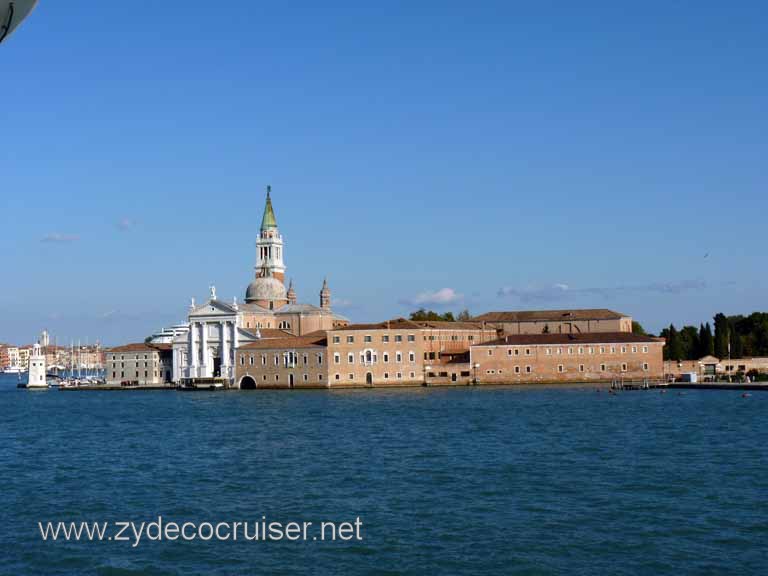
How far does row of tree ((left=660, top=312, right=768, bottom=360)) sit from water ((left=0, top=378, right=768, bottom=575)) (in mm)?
27004

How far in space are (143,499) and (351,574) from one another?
6447mm

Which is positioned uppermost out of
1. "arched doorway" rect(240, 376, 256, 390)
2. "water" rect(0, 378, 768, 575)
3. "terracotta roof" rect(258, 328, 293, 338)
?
"terracotta roof" rect(258, 328, 293, 338)

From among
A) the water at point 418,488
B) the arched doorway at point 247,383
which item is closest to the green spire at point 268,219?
the arched doorway at point 247,383

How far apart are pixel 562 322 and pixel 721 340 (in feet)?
32.0

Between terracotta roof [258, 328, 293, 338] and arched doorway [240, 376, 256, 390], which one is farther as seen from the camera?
terracotta roof [258, 328, 293, 338]

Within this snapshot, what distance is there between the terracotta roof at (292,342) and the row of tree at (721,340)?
22069 mm

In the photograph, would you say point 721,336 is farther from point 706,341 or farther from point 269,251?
point 269,251

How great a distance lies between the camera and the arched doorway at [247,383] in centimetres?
5938

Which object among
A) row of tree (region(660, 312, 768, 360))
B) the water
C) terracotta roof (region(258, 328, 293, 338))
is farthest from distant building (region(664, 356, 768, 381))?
terracotta roof (region(258, 328, 293, 338))

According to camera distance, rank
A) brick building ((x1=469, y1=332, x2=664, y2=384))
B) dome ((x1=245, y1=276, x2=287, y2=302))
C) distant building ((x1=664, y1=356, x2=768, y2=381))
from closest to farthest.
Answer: brick building ((x1=469, y1=332, x2=664, y2=384)) → distant building ((x1=664, y1=356, x2=768, y2=381)) → dome ((x1=245, y1=276, x2=287, y2=302))

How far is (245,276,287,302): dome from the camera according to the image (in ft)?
227

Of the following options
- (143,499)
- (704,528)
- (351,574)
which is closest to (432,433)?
(143,499)

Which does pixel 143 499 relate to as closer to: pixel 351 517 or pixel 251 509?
pixel 251 509

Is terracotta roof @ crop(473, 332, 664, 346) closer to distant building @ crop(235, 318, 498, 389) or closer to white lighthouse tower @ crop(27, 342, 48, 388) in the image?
distant building @ crop(235, 318, 498, 389)
